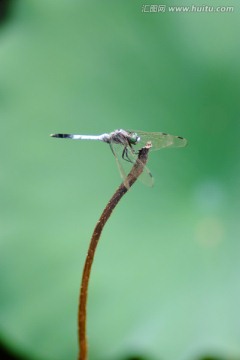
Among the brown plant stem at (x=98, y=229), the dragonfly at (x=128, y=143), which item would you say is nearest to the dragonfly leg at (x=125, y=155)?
the dragonfly at (x=128, y=143)

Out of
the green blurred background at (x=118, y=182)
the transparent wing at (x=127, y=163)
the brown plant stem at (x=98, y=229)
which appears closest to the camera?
the brown plant stem at (x=98, y=229)

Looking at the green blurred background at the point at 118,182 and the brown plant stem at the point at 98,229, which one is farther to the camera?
the green blurred background at the point at 118,182

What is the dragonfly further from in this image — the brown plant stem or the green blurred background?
the green blurred background

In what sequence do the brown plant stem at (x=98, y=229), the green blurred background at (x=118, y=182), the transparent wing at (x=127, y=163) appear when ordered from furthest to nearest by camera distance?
the green blurred background at (x=118, y=182) → the transparent wing at (x=127, y=163) → the brown plant stem at (x=98, y=229)

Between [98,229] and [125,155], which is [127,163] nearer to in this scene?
[125,155]

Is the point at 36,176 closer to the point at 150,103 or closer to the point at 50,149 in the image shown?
the point at 50,149

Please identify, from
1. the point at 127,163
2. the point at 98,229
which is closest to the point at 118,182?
the point at 127,163

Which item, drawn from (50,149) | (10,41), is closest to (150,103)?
(50,149)

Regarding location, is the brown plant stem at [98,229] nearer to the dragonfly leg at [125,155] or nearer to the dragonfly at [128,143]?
the dragonfly at [128,143]
